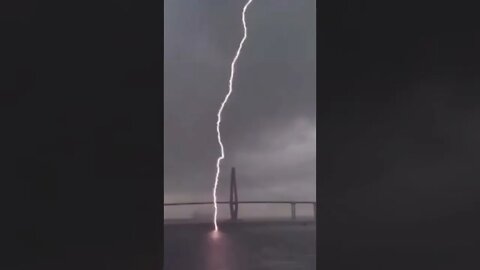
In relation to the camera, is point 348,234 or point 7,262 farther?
point 348,234

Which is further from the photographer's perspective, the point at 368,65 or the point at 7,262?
the point at 368,65

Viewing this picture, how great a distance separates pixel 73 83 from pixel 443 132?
1.62 meters

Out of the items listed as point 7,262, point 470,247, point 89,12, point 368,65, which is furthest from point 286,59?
point 7,262

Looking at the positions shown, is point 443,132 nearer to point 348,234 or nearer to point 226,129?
point 348,234

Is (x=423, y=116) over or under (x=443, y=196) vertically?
over

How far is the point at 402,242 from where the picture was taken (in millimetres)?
2879

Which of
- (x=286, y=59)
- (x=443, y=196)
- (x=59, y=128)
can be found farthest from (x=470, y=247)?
(x=59, y=128)

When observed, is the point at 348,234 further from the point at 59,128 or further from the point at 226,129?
the point at 59,128

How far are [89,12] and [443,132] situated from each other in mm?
1624

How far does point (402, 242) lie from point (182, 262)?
96cm

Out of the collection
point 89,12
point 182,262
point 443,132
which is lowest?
point 182,262

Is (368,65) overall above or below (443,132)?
above

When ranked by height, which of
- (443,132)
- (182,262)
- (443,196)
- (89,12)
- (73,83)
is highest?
(89,12)

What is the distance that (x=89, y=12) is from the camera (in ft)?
9.17
